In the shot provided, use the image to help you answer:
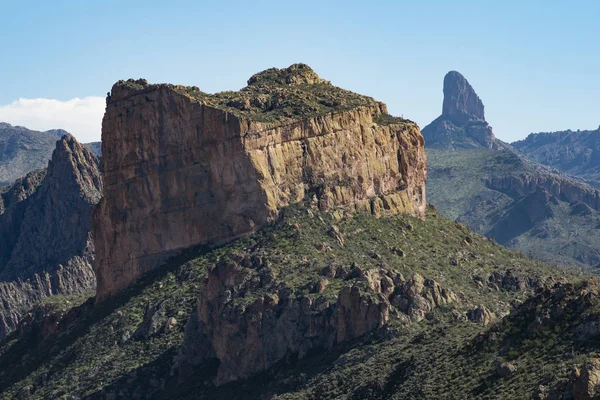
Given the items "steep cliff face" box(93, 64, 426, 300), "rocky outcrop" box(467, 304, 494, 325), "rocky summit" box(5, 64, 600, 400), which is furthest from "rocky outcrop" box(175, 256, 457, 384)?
"steep cliff face" box(93, 64, 426, 300)

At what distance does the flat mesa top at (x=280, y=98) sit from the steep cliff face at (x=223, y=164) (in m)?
0.17

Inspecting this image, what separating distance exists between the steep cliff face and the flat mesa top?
17cm

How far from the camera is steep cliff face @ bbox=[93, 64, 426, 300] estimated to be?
538 ft

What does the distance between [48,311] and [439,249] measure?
48.8 meters

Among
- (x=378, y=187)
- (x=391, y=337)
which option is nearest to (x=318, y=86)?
(x=378, y=187)

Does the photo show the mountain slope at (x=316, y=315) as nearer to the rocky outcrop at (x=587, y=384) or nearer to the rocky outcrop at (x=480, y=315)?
the rocky outcrop at (x=480, y=315)

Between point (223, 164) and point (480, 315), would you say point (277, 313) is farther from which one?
point (223, 164)

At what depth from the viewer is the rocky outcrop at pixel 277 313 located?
5379 inches

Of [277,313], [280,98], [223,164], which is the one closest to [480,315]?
[277,313]

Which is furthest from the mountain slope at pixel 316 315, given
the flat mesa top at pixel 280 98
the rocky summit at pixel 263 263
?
the flat mesa top at pixel 280 98

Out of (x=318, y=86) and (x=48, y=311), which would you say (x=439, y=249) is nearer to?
Result: (x=318, y=86)

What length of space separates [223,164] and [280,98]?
40.6 feet

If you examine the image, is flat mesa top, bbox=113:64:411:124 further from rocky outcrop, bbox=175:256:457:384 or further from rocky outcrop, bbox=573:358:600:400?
rocky outcrop, bbox=573:358:600:400

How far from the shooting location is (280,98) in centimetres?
17212
